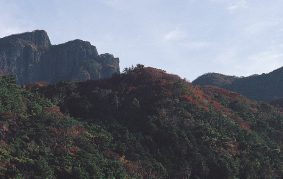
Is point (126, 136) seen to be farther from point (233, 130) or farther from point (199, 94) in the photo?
point (199, 94)

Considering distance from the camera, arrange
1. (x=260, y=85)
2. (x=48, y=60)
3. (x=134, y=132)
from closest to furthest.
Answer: (x=134, y=132) < (x=260, y=85) < (x=48, y=60)

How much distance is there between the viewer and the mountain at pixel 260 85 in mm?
127188

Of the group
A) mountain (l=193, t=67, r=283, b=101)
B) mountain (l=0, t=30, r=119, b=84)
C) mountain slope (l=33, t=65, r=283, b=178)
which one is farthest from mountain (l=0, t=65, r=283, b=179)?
mountain (l=0, t=30, r=119, b=84)

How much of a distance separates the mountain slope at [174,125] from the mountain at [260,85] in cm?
6761

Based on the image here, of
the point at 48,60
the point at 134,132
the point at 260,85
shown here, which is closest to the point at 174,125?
the point at 134,132

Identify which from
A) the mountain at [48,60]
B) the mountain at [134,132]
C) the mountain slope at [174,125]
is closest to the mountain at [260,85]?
the mountain at [48,60]

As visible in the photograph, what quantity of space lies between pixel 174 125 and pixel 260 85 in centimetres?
9597

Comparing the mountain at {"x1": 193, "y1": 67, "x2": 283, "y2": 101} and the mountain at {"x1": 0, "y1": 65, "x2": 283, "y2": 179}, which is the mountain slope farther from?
the mountain at {"x1": 193, "y1": 67, "x2": 283, "y2": 101}

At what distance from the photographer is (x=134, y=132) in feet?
144

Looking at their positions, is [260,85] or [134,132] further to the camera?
[260,85]

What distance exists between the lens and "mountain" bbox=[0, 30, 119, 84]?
146 m

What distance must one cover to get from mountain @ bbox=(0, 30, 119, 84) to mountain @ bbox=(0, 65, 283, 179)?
89323 mm

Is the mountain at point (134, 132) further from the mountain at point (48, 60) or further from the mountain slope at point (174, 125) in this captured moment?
the mountain at point (48, 60)

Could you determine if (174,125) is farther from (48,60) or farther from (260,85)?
(48,60)
